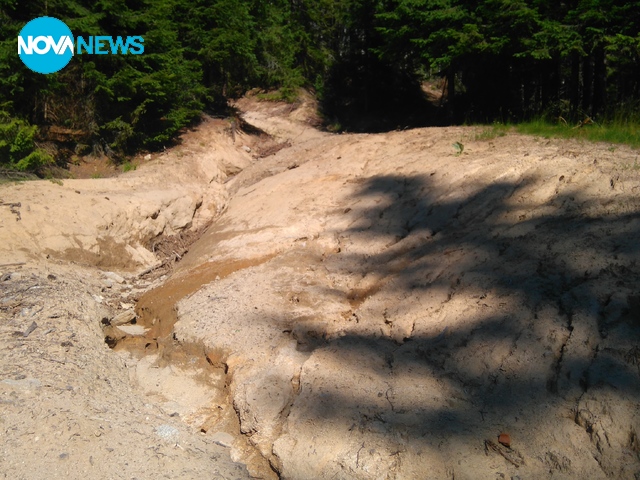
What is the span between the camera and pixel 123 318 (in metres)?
6.02

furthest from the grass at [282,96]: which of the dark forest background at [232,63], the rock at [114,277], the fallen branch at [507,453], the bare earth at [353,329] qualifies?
the fallen branch at [507,453]

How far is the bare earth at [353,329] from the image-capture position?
10.5 ft

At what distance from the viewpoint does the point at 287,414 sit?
380 cm

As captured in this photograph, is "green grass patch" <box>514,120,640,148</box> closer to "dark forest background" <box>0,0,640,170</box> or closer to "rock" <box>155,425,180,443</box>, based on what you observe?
"dark forest background" <box>0,0,640,170</box>

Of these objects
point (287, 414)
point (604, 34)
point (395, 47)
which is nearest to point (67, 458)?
point (287, 414)

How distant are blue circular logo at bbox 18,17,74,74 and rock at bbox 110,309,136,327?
18.9 feet

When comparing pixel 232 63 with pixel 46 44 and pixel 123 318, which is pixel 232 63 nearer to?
pixel 46 44

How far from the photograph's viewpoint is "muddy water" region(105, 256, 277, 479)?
12.9 ft

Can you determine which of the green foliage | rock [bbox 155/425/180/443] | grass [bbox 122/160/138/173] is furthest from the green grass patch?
the green foliage

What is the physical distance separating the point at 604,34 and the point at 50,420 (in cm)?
1032

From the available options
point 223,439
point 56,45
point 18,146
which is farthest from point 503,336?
point 56,45

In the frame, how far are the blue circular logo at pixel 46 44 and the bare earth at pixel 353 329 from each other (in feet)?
9.16

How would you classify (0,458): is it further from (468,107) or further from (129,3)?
(468,107)

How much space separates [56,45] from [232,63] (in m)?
5.34
